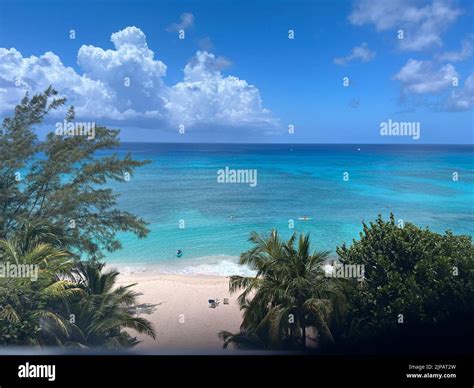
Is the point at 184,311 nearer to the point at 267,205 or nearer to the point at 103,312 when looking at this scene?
the point at 103,312

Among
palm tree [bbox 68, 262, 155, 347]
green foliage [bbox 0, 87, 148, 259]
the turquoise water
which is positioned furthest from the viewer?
the turquoise water

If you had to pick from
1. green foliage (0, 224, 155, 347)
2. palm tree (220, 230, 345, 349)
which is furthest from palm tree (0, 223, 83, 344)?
palm tree (220, 230, 345, 349)

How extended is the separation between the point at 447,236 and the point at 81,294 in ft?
20.7

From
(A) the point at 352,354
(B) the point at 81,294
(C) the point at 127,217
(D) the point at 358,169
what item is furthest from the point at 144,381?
(D) the point at 358,169

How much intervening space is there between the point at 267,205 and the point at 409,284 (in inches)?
A: 653

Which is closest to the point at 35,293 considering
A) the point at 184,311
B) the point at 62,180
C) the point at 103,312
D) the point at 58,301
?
the point at 58,301

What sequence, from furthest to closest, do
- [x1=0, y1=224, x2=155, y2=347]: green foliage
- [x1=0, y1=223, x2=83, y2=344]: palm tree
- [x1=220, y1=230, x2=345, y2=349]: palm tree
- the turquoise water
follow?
the turquoise water, [x1=220, y1=230, x2=345, y2=349]: palm tree, [x1=0, y1=224, x2=155, y2=347]: green foliage, [x1=0, y1=223, x2=83, y2=344]: palm tree

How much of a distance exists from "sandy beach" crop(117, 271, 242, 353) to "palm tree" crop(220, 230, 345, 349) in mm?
598

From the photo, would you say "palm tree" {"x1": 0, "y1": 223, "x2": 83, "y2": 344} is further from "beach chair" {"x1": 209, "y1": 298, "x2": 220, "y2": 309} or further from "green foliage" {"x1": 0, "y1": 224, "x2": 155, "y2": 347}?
"beach chair" {"x1": 209, "y1": 298, "x2": 220, "y2": 309}

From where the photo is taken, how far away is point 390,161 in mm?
43656

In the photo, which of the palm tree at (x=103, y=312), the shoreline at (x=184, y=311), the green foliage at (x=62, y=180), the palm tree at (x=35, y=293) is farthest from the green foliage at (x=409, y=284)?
the green foliage at (x=62, y=180)

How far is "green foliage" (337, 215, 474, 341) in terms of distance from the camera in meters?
6.09

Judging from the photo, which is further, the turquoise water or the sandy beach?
the turquoise water

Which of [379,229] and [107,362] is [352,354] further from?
[107,362]
